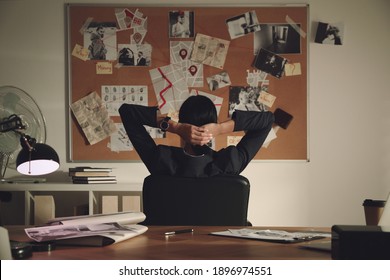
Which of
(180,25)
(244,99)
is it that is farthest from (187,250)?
(180,25)

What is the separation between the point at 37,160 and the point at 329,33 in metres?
2.68

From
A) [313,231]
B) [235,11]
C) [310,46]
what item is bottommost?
[313,231]

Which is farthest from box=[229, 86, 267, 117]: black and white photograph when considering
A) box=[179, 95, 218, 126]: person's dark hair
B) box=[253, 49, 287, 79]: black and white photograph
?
box=[179, 95, 218, 126]: person's dark hair

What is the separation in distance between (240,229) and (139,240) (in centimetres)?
34

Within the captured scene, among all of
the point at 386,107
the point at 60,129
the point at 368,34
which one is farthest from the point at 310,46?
the point at 60,129

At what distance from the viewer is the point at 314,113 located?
3693 mm

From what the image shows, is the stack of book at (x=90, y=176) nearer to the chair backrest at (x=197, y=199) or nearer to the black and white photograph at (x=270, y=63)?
the black and white photograph at (x=270, y=63)

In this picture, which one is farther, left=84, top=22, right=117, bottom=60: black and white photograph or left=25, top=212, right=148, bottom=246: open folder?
left=84, top=22, right=117, bottom=60: black and white photograph

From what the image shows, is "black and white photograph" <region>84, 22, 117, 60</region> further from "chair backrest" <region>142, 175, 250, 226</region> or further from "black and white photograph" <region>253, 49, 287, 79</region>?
"chair backrest" <region>142, 175, 250, 226</region>

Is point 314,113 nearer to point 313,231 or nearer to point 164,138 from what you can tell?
point 164,138

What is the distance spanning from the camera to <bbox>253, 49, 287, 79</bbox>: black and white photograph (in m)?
3.68

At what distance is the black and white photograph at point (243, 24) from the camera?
368 cm

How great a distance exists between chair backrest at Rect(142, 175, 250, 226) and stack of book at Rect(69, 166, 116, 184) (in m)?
1.59

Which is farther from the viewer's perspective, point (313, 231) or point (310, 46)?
Answer: point (310, 46)
